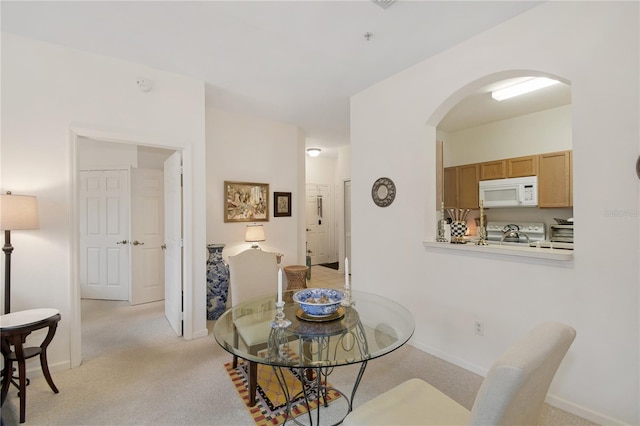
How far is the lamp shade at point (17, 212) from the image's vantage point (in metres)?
2.07

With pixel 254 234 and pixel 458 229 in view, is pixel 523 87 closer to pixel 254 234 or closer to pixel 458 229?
pixel 458 229

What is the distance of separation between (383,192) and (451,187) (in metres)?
2.44

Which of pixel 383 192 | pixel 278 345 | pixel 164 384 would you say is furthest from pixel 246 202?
pixel 278 345

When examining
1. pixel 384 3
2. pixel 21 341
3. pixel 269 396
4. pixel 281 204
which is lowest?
pixel 269 396

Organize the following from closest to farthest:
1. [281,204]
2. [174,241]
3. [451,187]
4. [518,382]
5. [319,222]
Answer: [518,382], [174,241], [281,204], [451,187], [319,222]

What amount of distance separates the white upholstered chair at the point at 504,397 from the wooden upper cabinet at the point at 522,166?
3.58 m

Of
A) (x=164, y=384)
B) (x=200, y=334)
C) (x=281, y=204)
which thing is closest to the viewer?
(x=164, y=384)

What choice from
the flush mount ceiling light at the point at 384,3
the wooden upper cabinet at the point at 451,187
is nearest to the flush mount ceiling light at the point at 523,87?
the wooden upper cabinet at the point at 451,187

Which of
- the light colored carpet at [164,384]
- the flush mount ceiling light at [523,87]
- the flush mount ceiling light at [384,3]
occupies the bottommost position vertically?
the light colored carpet at [164,384]

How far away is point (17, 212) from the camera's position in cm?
211

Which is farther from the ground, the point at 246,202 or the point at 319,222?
the point at 246,202

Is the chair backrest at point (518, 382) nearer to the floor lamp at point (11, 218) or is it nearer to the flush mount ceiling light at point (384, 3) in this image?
the flush mount ceiling light at point (384, 3)

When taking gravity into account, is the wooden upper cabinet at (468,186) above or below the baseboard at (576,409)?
above

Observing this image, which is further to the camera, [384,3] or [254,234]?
[254,234]
